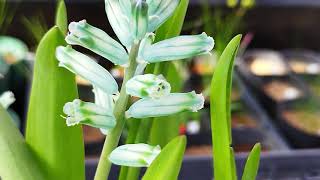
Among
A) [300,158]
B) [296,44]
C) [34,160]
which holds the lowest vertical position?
[296,44]

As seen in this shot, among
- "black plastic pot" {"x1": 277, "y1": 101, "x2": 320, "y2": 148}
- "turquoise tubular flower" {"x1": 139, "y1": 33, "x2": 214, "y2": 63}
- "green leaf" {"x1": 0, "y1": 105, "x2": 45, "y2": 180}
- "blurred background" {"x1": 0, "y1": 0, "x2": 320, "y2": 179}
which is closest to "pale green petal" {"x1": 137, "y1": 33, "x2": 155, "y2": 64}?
"turquoise tubular flower" {"x1": 139, "y1": 33, "x2": 214, "y2": 63}

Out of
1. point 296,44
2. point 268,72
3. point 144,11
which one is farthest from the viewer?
point 296,44

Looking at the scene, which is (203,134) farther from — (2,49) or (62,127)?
(62,127)

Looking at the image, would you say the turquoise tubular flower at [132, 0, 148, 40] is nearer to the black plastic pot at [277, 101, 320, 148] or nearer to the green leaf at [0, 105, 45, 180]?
the green leaf at [0, 105, 45, 180]

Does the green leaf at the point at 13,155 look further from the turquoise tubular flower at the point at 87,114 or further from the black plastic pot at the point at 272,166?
the black plastic pot at the point at 272,166

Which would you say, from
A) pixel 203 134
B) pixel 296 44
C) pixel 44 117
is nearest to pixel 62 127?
pixel 44 117

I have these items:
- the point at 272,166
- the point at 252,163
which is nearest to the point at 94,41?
the point at 252,163

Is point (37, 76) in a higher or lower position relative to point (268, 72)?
higher

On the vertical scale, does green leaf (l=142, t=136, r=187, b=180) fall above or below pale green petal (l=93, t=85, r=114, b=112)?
below
